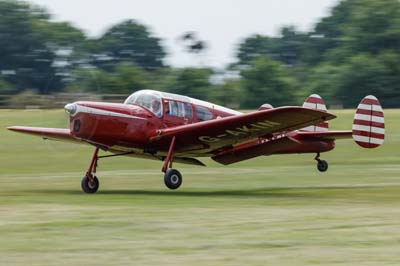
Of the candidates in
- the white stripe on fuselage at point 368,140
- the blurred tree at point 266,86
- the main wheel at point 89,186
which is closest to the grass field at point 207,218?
the main wheel at point 89,186

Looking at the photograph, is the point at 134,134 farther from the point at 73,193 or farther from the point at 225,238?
the point at 225,238

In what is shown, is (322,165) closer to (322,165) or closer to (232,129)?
(322,165)

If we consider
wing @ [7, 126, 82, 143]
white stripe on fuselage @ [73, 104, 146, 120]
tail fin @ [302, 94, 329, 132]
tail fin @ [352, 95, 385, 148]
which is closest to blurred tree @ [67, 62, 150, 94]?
tail fin @ [302, 94, 329, 132]

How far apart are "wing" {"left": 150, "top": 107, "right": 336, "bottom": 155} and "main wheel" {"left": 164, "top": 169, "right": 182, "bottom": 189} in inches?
30.9

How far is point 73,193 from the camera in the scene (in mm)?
21219

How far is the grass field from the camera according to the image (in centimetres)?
1200

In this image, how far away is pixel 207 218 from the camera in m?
15.6

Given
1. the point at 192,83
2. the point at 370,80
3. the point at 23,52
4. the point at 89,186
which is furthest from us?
the point at 23,52

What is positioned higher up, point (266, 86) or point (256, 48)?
point (256, 48)

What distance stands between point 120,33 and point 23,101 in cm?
7254

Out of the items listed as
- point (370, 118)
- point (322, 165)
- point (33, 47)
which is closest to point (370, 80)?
point (33, 47)

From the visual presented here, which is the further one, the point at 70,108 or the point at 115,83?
the point at 115,83

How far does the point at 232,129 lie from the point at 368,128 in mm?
2923

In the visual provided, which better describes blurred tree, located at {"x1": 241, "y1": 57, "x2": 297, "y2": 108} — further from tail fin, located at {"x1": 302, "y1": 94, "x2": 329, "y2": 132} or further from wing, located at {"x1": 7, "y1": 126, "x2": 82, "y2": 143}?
wing, located at {"x1": 7, "y1": 126, "x2": 82, "y2": 143}
